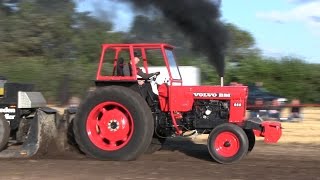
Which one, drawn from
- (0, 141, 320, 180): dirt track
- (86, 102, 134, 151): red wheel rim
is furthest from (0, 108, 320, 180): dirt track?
(86, 102, 134, 151): red wheel rim

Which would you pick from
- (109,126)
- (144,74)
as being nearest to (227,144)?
(144,74)

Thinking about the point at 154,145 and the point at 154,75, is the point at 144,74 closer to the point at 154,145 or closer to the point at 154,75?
the point at 154,75

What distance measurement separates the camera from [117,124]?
372 inches

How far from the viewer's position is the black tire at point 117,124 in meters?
9.11

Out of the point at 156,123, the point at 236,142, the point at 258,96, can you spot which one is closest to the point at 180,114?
the point at 156,123

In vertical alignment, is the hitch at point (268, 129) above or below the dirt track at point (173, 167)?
above

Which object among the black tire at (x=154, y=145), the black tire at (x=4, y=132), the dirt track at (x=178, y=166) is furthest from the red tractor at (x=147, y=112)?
the black tire at (x=4, y=132)

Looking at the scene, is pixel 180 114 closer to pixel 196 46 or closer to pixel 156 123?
pixel 156 123

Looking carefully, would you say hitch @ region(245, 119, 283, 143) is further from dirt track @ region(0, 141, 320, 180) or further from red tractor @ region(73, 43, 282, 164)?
dirt track @ region(0, 141, 320, 180)

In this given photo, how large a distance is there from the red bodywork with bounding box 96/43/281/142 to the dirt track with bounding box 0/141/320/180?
0.59 metres

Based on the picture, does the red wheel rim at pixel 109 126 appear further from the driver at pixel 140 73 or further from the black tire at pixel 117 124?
the driver at pixel 140 73

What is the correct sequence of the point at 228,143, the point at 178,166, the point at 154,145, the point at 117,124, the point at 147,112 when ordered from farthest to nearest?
the point at 154,145, the point at 117,124, the point at 147,112, the point at 228,143, the point at 178,166

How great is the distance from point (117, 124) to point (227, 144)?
1816mm

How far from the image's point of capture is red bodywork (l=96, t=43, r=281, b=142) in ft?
30.6
